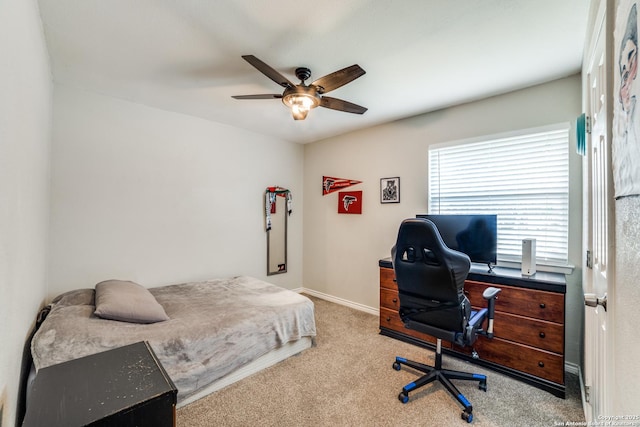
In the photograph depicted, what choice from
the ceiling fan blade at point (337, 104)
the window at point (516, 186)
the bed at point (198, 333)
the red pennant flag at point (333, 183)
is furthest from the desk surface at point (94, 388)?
the red pennant flag at point (333, 183)

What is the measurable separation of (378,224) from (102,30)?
3.25 meters

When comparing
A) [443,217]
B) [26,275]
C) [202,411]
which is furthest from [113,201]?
[443,217]

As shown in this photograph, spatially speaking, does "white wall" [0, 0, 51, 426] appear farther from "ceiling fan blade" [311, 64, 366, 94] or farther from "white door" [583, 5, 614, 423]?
"white door" [583, 5, 614, 423]

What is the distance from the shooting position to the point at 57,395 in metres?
0.92

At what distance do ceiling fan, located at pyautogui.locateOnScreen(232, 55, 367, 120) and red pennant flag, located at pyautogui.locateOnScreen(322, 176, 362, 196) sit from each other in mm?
1664

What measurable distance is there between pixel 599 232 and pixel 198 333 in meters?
2.54

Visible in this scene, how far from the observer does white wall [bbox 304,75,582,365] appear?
A: 7.74 feet

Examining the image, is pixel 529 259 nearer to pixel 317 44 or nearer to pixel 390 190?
pixel 390 190

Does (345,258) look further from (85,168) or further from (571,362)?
(85,168)

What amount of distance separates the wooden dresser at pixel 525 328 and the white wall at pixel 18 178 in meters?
2.79

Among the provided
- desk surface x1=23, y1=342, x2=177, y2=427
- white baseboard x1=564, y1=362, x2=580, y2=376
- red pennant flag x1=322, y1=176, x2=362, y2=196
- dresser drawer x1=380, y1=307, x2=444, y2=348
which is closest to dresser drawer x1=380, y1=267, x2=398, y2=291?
dresser drawer x1=380, y1=307, x2=444, y2=348

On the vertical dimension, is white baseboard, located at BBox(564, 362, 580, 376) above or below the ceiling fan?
below

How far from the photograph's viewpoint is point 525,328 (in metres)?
2.17

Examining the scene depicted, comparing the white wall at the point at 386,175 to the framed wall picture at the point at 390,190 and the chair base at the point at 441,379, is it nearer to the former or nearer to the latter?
the framed wall picture at the point at 390,190
